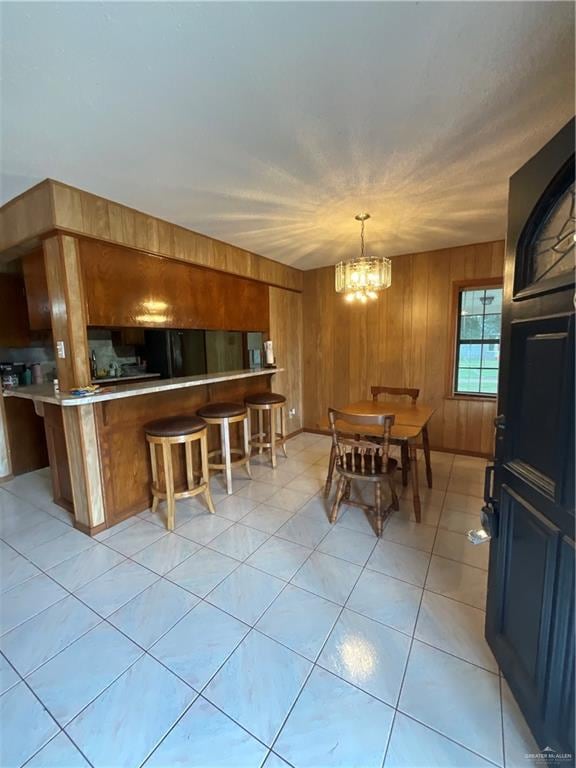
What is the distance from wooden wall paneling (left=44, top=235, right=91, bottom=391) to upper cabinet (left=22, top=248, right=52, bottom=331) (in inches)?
13.1

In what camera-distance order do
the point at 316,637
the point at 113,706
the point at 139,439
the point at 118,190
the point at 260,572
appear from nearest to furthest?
the point at 113,706, the point at 316,637, the point at 260,572, the point at 118,190, the point at 139,439

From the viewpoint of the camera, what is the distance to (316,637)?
154cm

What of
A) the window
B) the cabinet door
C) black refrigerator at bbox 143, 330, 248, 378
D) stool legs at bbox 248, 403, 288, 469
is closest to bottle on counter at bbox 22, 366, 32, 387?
the cabinet door

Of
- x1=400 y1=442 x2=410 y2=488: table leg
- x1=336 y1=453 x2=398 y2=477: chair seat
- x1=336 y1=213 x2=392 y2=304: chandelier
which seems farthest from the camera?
x1=400 y1=442 x2=410 y2=488: table leg

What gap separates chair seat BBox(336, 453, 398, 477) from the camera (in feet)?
7.73

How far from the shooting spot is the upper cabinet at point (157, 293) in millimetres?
2369

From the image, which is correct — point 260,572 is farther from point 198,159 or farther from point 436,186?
point 436,186

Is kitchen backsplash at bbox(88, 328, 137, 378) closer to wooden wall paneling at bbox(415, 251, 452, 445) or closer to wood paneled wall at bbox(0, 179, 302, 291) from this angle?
wood paneled wall at bbox(0, 179, 302, 291)

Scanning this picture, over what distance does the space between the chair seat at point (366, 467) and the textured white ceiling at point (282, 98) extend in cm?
199

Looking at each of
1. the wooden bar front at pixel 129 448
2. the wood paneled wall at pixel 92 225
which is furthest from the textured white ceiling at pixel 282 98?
the wooden bar front at pixel 129 448

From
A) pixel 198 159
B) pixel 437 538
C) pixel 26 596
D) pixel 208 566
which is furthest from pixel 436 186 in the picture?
pixel 26 596

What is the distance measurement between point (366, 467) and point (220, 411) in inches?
55.7

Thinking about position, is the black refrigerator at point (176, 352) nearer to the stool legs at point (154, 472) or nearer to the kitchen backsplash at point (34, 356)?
the kitchen backsplash at point (34, 356)

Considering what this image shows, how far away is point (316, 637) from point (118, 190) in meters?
2.96
